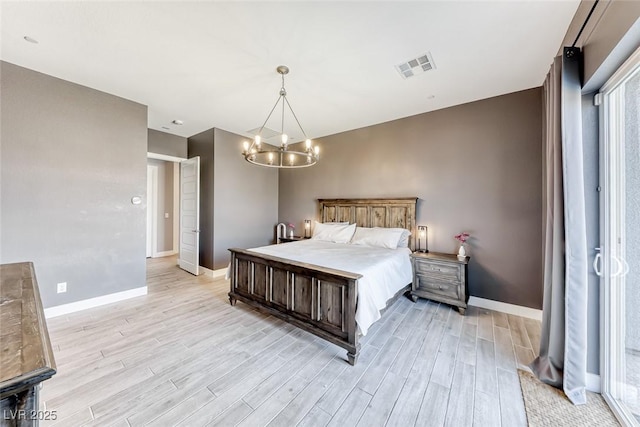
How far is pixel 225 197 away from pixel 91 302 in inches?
98.1

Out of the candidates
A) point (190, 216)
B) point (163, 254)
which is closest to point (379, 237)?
point (190, 216)

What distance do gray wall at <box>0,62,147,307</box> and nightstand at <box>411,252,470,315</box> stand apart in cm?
412

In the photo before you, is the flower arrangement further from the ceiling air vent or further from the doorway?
the doorway

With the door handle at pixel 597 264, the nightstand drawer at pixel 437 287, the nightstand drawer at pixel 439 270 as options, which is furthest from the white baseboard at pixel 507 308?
the door handle at pixel 597 264

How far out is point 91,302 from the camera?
3.24m

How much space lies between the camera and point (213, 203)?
15.3 ft

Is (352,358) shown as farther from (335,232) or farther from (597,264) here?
(335,232)

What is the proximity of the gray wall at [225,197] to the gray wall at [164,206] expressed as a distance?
200 cm

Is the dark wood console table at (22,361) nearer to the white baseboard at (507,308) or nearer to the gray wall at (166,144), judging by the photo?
the white baseboard at (507,308)

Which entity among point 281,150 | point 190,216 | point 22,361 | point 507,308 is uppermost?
point 281,150

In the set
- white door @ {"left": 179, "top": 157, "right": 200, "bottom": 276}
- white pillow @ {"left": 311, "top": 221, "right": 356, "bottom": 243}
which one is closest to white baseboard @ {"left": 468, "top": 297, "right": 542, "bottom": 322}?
white pillow @ {"left": 311, "top": 221, "right": 356, "bottom": 243}

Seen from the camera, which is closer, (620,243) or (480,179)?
(620,243)

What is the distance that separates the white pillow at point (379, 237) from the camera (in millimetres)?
3615

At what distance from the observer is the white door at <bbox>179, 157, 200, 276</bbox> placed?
15.6ft
